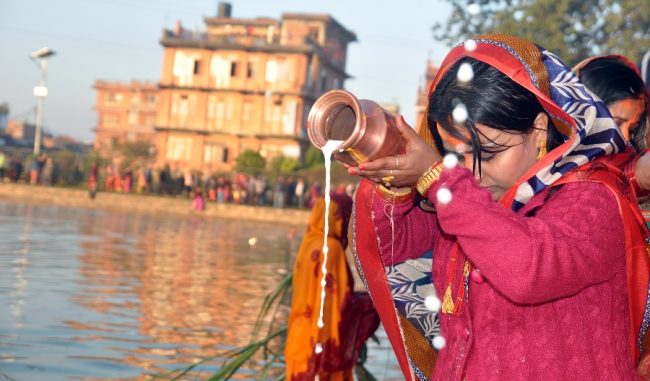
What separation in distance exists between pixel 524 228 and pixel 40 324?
23.9ft

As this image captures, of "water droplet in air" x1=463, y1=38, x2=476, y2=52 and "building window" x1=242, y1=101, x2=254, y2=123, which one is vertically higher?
"building window" x1=242, y1=101, x2=254, y2=123

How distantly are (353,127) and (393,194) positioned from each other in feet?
0.90

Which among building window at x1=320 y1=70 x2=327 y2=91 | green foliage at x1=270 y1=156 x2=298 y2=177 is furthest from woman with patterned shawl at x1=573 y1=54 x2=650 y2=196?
building window at x1=320 y1=70 x2=327 y2=91

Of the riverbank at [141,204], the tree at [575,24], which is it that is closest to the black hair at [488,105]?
the tree at [575,24]

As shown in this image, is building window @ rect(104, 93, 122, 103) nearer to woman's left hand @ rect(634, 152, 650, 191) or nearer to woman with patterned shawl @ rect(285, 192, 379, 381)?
woman with patterned shawl @ rect(285, 192, 379, 381)

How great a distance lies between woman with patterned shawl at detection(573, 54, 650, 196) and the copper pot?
4.68 ft

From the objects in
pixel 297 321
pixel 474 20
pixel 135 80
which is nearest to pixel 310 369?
pixel 297 321

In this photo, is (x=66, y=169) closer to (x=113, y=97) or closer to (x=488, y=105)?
(x=488, y=105)

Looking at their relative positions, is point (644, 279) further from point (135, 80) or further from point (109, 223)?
point (135, 80)

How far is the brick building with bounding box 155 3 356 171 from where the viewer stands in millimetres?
54938

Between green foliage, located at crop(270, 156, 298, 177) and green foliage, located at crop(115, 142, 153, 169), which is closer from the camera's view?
green foliage, located at crop(270, 156, 298, 177)

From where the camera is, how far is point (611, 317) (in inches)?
82.7

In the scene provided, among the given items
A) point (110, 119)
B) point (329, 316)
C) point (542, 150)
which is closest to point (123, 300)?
point (329, 316)

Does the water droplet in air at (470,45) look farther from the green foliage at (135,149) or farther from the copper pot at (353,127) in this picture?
the green foliage at (135,149)
